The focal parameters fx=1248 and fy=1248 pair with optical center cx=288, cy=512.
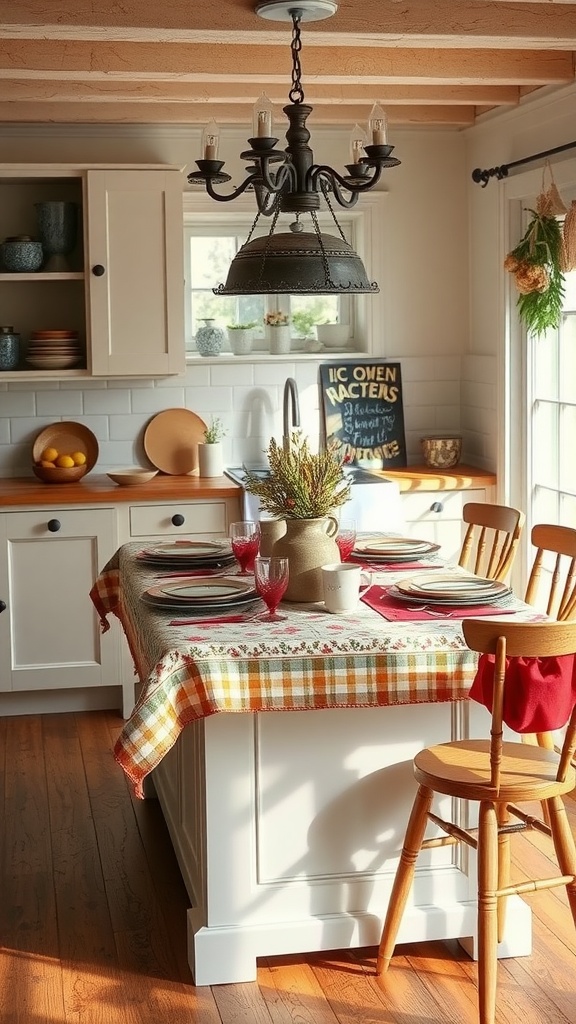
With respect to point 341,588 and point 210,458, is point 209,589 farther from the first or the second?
point 210,458

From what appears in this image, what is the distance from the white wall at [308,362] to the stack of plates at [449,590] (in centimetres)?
263

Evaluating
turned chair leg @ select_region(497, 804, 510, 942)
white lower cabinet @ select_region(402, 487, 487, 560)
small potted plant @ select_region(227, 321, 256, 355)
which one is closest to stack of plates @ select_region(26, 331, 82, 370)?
small potted plant @ select_region(227, 321, 256, 355)

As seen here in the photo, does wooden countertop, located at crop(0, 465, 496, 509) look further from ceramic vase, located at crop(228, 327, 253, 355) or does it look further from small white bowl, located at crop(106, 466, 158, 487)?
ceramic vase, located at crop(228, 327, 253, 355)

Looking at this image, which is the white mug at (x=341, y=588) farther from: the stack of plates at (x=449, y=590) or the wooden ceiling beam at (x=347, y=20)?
the wooden ceiling beam at (x=347, y=20)

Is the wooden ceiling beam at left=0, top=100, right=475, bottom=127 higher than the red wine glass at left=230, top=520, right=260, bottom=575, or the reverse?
the wooden ceiling beam at left=0, top=100, right=475, bottom=127

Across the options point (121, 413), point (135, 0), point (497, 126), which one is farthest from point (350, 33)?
point (121, 413)

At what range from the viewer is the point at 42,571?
17.3 feet

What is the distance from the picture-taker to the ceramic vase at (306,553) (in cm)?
333

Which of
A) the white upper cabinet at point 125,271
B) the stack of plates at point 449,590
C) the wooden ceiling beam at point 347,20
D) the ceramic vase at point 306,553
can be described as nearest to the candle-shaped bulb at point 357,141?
the wooden ceiling beam at point 347,20

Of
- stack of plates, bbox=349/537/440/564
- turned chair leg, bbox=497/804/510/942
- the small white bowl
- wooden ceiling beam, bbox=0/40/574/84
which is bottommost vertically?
turned chair leg, bbox=497/804/510/942

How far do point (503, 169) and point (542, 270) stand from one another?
2.54 ft

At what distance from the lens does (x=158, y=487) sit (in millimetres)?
5387

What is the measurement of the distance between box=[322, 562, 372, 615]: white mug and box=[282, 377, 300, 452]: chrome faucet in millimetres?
2599

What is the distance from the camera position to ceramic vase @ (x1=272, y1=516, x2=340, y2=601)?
333 centimetres
